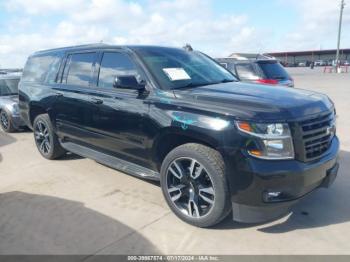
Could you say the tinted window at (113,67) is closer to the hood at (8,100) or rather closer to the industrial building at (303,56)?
the hood at (8,100)

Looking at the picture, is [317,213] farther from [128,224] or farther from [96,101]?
[96,101]

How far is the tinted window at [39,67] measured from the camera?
605cm

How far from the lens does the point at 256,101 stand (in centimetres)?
350

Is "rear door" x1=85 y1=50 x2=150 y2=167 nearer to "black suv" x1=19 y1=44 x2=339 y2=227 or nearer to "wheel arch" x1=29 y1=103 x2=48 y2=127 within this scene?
"black suv" x1=19 y1=44 x2=339 y2=227

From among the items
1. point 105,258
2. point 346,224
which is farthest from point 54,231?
point 346,224

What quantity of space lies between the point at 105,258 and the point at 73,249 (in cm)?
37

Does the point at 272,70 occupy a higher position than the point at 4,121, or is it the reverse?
the point at 272,70

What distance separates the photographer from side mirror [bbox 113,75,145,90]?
13.3 feet

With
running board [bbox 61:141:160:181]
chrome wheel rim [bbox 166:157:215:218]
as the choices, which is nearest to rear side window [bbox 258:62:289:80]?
running board [bbox 61:141:160:181]

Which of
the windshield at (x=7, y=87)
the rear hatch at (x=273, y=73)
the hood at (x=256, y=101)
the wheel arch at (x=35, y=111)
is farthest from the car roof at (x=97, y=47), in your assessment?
the rear hatch at (x=273, y=73)

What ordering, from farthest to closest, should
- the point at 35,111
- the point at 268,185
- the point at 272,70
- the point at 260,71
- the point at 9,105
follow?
1. the point at 272,70
2. the point at 9,105
3. the point at 260,71
4. the point at 35,111
5. the point at 268,185

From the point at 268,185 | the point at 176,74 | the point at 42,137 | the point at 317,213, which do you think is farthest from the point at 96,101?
the point at 317,213

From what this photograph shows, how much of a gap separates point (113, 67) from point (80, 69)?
86 centimetres

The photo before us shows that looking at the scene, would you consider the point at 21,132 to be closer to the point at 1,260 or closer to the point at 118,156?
the point at 118,156
